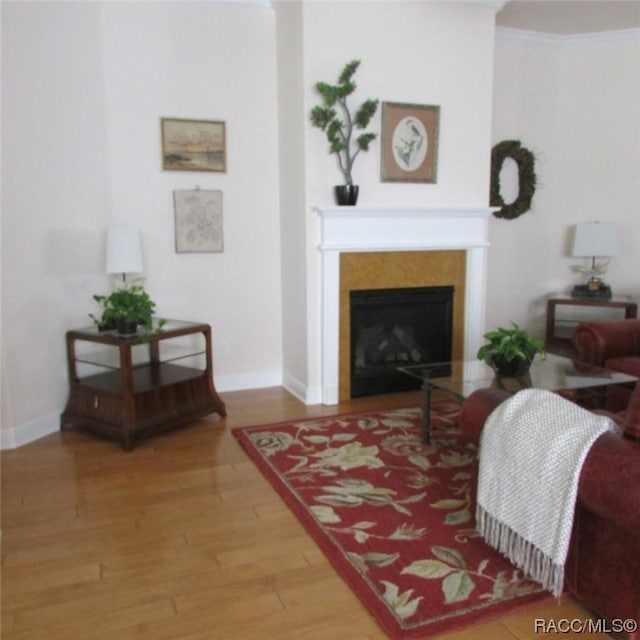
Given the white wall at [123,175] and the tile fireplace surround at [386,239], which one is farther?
the tile fireplace surround at [386,239]

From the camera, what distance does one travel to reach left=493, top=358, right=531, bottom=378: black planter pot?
2.95 meters

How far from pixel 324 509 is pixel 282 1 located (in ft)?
11.0

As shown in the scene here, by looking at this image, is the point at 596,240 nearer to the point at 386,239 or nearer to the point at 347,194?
the point at 386,239

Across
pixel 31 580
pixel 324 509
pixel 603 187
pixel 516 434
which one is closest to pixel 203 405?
pixel 324 509

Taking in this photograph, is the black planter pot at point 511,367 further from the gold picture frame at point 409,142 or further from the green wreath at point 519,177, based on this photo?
the green wreath at point 519,177

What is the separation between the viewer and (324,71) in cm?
377

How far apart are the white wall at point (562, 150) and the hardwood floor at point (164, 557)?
3.14 metres

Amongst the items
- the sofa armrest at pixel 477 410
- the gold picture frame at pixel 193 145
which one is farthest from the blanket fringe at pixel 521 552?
the gold picture frame at pixel 193 145

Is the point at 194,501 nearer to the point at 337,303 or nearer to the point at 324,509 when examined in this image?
the point at 324,509

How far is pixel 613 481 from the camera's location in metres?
1.57

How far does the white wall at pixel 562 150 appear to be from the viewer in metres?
4.84

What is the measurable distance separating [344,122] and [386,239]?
83 centimetres

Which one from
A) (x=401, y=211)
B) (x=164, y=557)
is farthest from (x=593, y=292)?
(x=164, y=557)

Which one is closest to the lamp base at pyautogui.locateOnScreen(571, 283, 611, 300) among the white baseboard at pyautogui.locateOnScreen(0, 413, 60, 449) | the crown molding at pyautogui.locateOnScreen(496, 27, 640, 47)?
the crown molding at pyautogui.locateOnScreen(496, 27, 640, 47)
